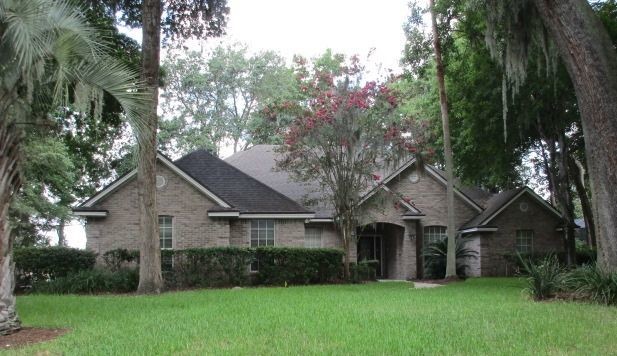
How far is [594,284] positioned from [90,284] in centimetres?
1305

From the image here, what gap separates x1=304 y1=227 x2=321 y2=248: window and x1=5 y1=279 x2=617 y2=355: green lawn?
11.7 meters

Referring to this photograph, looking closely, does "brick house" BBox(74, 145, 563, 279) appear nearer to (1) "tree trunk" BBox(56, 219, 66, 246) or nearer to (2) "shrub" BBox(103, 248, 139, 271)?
(2) "shrub" BBox(103, 248, 139, 271)

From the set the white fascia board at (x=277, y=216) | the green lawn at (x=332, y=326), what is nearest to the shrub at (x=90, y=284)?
→ the green lawn at (x=332, y=326)

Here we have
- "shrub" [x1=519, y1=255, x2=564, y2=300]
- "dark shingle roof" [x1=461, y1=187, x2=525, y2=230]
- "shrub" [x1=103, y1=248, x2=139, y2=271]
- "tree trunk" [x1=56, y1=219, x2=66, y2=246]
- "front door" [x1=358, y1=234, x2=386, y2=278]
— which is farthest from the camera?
"tree trunk" [x1=56, y1=219, x2=66, y2=246]

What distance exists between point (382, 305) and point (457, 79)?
46.9 ft

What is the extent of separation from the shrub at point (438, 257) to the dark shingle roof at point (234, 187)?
624 cm

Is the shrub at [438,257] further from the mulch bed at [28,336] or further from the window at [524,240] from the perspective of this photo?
the mulch bed at [28,336]

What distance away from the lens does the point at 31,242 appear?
35.5 meters

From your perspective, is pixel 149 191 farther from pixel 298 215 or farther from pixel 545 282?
pixel 545 282

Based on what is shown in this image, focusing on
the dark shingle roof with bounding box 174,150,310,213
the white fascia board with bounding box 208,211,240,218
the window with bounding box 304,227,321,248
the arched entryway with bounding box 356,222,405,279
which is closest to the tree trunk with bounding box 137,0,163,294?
the white fascia board with bounding box 208,211,240,218

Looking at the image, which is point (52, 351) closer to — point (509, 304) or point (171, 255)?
point (509, 304)

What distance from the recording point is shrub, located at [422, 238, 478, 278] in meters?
24.5

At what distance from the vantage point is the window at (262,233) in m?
22.2

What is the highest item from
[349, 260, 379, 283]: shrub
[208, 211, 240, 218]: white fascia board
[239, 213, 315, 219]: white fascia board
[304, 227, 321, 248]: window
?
[208, 211, 240, 218]: white fascia board
